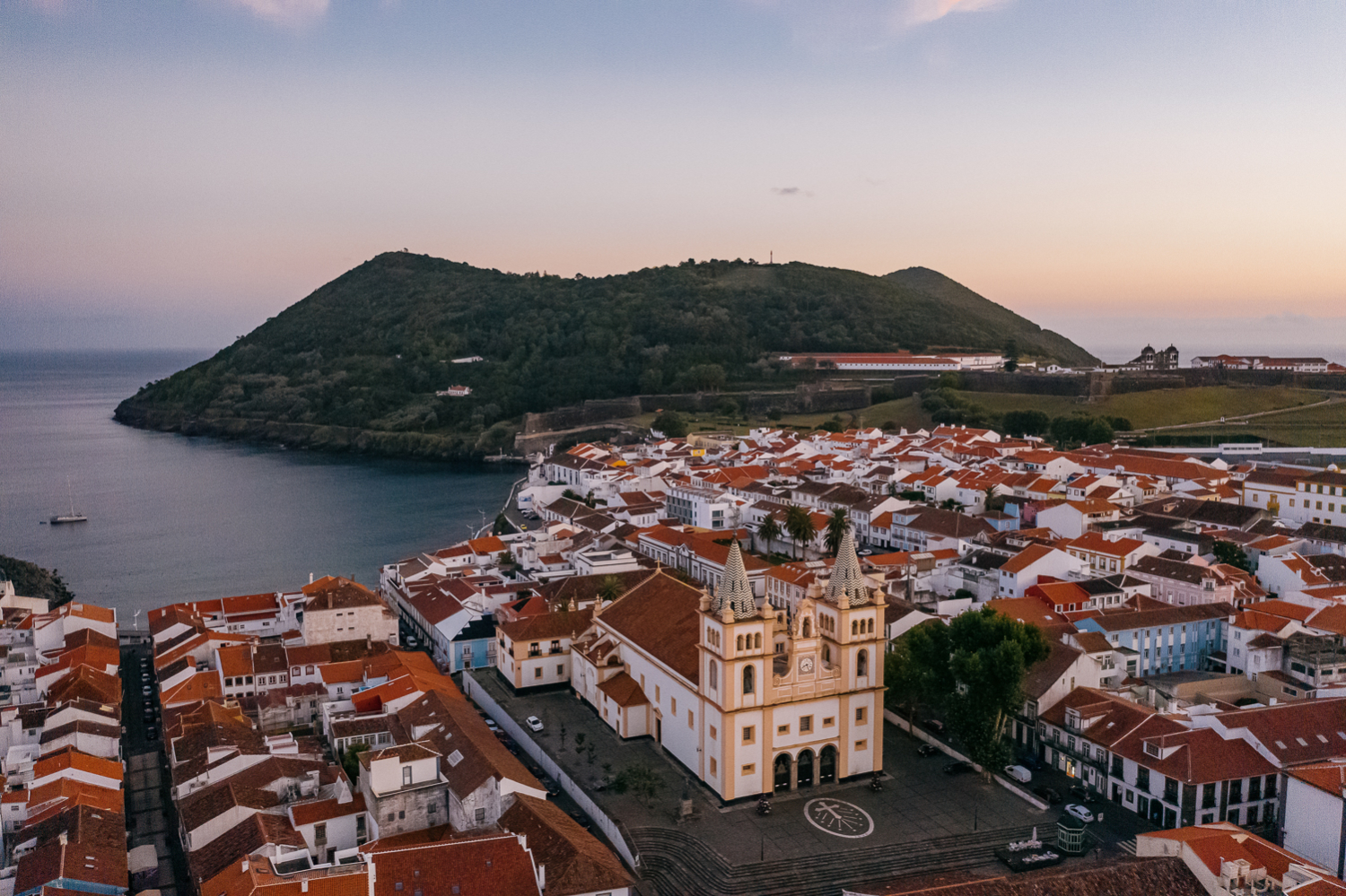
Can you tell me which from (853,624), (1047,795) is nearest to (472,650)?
(853,624)

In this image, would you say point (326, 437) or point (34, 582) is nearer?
point (34, 582)

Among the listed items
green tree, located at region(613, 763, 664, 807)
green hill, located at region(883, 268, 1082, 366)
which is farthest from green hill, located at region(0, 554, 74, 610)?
green hill, located at region(883, 268, 1082, 366)

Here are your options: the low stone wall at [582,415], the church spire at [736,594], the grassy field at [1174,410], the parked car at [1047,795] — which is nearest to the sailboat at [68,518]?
the low stone wall at [582,415]

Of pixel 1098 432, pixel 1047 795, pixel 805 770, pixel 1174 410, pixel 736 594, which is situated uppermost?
pixel 1174 410

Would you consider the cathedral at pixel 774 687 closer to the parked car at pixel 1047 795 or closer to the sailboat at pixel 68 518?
the parked car at pixel 1047 795

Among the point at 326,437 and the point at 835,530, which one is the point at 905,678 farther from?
the point at 326,437

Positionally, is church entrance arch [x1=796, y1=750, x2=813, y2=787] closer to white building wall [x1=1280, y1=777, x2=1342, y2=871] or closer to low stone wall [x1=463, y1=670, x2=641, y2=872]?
low stone wall [x1=463, y1=670, x2=641, y2=872]
